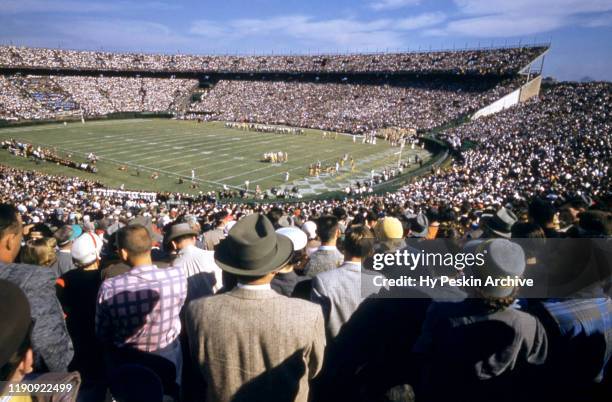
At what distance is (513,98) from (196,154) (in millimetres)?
42968

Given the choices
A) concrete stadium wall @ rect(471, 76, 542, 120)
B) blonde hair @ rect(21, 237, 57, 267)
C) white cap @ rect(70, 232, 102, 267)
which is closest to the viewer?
blonde hair @ rect(21, 237, 57, 267)

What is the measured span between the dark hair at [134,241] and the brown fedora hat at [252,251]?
1.12m

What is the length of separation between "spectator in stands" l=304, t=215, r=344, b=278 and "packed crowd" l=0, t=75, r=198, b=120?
204 feet

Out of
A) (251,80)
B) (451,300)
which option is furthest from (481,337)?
(251,80)

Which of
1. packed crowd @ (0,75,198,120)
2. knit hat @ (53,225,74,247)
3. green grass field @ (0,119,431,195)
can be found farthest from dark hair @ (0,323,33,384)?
packed crowd @ (0,75,198,120)

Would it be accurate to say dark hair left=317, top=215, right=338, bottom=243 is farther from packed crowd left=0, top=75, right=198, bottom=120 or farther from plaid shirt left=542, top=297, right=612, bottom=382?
packed crowd left=0, top=75, right=198, bottom=120

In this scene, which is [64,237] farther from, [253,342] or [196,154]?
[196,154]

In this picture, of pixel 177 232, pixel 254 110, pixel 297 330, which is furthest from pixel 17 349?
pixel 254 110

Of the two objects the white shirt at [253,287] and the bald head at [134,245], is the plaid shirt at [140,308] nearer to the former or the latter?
the bald head at [134,245]

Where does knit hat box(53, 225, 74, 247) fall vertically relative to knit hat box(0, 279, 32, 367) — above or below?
below

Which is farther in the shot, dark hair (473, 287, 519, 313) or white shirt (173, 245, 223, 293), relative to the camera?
white shirt (173, 245, 223, 293)

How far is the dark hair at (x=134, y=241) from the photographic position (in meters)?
3.54

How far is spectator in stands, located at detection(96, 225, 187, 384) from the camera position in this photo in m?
3.30

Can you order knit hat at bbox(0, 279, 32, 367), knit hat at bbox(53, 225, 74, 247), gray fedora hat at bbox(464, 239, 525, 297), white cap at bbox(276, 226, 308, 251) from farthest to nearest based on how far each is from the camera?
knit hat at bbox(53, 225, 74, 247), white cap at bbox(276, 226, 308, 251), gray fedora hat at bbox(464, 239, 525, 297), knit hat at bbox(0, 279, 32, 367)
